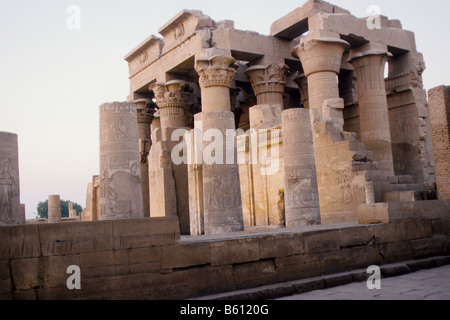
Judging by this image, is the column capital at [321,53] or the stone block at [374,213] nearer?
the stone block at [374,213]

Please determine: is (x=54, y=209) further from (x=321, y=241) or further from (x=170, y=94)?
(x=321, y=241)

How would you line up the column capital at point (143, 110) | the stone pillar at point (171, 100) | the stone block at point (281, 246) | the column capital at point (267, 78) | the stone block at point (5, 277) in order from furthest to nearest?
the column capital at point (143, 110)
the stone pillar at point (171, 100)
the column capital at point (267, 78)
the stone block at point (281, 246)
the stone block at point (5, 277)

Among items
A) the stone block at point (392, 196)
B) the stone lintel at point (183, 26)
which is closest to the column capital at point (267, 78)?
the stone lintel at point (183, 26)

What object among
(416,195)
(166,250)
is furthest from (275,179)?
(166,250)

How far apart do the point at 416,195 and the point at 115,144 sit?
26.2 feet

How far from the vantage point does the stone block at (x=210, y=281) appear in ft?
19.9

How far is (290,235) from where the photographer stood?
698 centimetres

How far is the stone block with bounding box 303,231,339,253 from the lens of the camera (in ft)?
23.3

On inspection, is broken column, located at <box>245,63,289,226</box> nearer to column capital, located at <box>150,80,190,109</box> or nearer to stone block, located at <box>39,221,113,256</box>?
column capital, located at <box>150,80,190,109</box>

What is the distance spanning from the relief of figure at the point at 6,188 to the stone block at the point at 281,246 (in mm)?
4254

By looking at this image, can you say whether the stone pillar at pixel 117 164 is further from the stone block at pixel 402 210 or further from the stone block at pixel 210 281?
the stone block at pixel 402 210

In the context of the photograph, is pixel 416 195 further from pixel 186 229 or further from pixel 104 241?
pixel 104 241

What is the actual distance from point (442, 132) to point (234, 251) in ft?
18.1

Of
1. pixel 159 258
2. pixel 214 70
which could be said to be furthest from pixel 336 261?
pixel 214 70
